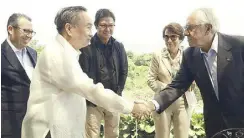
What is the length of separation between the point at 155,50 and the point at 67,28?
5.95ft

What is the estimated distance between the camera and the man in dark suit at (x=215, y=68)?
2.87 metres

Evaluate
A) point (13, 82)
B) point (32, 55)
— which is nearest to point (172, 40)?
point (32, 55)

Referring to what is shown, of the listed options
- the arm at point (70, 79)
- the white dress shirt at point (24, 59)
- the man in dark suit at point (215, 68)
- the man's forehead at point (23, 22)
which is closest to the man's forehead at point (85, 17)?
the arm at point (70, 79)

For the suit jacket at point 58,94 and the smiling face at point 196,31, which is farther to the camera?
the smiling face at point 196,31

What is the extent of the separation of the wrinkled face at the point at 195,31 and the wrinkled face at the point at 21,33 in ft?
4.32

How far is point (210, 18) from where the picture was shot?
3021mm

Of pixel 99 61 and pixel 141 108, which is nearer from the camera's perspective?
pixel 141 108

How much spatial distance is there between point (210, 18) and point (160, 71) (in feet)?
4.35

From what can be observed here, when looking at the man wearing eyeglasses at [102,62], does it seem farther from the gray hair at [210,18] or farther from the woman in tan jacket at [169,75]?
the gray hair at [210,18]

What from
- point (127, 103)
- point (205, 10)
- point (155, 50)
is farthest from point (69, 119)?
point (155, 50)

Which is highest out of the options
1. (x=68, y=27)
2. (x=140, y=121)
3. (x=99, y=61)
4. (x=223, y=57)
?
(x=68, y=27)

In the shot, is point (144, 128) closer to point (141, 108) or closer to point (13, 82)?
→ point (141, 108)

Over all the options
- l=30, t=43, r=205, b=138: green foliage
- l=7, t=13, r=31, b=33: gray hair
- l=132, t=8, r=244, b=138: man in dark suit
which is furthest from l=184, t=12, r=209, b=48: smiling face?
l=30, t=43, r=205, b=138: green foliage

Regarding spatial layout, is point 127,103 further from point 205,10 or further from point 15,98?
point 15,98
